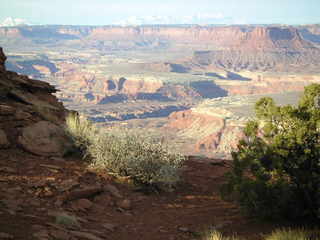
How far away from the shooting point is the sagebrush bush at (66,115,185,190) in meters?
10.1

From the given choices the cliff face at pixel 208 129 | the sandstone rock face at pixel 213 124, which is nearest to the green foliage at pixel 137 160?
the cliff face at pixel 208 129

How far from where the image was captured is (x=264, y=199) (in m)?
7.32

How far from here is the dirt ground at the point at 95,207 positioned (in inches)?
261

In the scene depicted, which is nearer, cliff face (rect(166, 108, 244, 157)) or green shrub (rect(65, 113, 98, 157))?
green shrub (rect(65, 113, 98, 157))

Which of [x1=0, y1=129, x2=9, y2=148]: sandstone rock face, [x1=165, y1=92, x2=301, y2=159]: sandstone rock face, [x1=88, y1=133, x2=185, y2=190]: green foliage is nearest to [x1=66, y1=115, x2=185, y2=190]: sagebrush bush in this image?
[x1=88, y1=133, x2=185, y2=190]: green foliage

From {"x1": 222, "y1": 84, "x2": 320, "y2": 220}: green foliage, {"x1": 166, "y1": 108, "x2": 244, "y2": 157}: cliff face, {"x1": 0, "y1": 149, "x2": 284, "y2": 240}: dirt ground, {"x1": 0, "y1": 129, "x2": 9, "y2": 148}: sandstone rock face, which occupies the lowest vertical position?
{"x1": 166, "y1": 108, "x2": 244, "y2": 157}: cliff face

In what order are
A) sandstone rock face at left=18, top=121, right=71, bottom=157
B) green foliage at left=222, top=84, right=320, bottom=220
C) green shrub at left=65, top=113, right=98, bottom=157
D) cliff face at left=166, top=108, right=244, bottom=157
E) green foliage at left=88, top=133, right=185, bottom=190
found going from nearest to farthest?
green foliage at left=222, top=84, right=320, bottom=220
green foliage at left=88, top=133, right=185, bottom=190
sandstone rock face at left=18, top=121, right=71, bottom=157
green shrub at left=65, top=113, right=98, bottom=157
cliff face at left=166, top=108, right=244, bottom=157

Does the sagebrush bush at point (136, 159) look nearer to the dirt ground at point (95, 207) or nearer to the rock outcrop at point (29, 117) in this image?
the dirt ground at point (95, 207)

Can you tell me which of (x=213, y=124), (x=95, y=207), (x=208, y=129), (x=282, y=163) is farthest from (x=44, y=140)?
(x=213, y=124)

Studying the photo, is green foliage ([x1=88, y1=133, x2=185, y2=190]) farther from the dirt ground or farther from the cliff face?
the cliff face

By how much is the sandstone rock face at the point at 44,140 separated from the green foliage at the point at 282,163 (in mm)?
5271

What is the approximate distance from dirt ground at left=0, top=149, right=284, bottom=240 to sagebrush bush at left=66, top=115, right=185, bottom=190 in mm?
362

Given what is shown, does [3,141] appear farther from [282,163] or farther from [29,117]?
[282,163]

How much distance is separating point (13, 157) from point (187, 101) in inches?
6767
